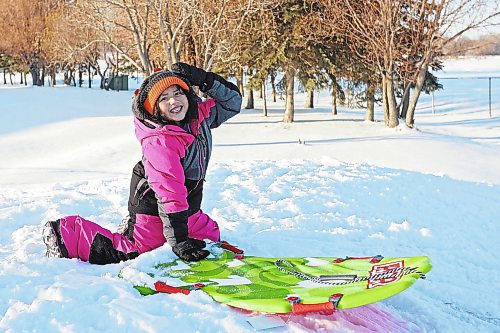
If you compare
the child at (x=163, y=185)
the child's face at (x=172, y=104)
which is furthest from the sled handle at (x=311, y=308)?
the child's face at (x=172, y=104)

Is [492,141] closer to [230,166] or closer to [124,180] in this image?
[230,166]

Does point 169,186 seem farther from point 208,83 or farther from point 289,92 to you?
point 289,92

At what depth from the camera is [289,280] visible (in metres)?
3.41

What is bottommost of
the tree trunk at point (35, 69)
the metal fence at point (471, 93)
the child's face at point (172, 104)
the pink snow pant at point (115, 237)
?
the pink snow pant at point (115, 237)

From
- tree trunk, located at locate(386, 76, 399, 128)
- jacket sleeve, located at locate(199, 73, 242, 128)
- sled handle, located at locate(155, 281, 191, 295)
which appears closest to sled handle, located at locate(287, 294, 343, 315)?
sled handle, located at locate(155, 281, 191, 295)

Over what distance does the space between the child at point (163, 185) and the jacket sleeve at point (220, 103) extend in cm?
3

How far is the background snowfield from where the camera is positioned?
2996 mm

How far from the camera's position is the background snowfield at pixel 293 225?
3.00 m

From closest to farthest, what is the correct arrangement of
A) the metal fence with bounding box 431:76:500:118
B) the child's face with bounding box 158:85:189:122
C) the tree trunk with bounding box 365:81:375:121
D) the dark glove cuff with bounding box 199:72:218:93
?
the child's face with bounding box 158:85:189:122
the dark glove cuff with bounding box 199:72:218:93
the tree trunk with bounding box 365:81:375:121
the metal fence with bounding box 431:76:500:118

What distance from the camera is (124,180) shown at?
25.1 ft

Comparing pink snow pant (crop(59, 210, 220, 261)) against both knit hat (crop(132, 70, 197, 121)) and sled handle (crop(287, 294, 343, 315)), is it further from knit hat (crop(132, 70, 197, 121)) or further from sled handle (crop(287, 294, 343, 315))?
sled handle (crop(287, 294, 343, 315))

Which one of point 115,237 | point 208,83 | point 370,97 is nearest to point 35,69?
point 370,97

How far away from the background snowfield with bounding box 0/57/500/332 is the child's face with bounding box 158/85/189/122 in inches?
36.9

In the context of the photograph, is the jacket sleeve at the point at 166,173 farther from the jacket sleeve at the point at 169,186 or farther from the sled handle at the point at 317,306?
the sled handle at the point at 317,306
